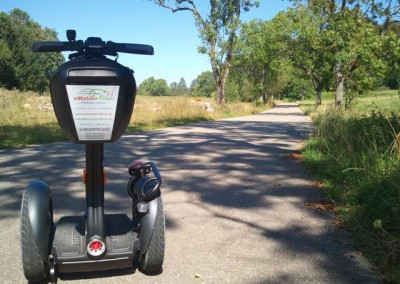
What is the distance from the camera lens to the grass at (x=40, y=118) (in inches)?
380

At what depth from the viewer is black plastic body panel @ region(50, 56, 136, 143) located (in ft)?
6.40

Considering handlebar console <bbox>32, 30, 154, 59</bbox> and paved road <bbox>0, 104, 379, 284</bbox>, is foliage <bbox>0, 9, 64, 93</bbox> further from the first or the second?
handlebar console <bbox>32, 30, 154, 59</bbox>

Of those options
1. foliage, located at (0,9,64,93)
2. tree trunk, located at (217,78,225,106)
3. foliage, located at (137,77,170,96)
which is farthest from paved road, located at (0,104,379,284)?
foliage, located at (137,77,170,96)

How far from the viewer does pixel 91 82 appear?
6.50ft

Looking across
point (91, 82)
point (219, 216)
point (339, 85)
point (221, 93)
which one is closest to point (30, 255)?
point (91, 82)

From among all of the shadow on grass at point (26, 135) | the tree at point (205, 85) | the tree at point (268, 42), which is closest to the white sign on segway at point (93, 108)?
the shadow on grass at point (26, 135)

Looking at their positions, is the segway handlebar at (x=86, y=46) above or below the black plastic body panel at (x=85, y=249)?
above

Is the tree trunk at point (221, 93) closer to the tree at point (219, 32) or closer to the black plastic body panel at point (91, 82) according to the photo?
the tree at point (219, 32)

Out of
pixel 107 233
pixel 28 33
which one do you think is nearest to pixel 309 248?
pixel 107 233

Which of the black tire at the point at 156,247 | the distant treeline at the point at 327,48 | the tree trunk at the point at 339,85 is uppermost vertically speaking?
the distant treeline at the point at 327,48

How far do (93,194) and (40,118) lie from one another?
41.5 ft

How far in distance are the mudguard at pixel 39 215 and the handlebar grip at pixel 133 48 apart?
1107 mm

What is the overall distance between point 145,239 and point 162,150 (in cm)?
580

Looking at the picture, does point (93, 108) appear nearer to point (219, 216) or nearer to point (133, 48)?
point (133, 48)
